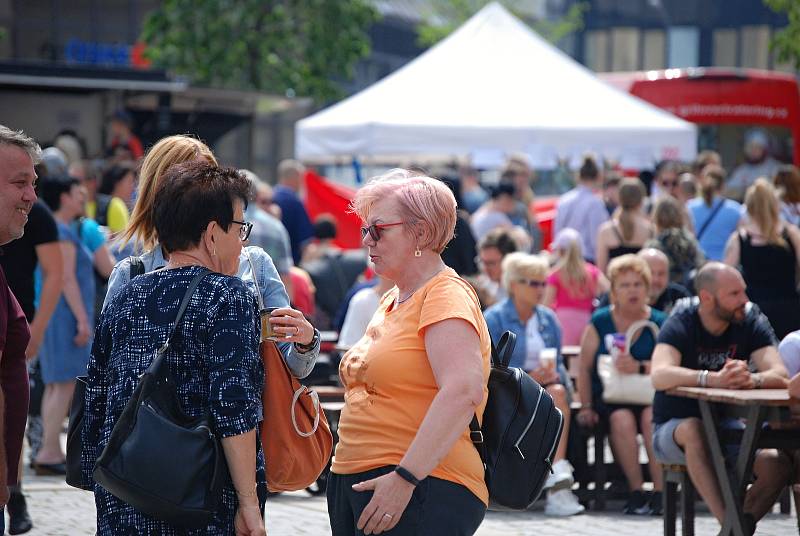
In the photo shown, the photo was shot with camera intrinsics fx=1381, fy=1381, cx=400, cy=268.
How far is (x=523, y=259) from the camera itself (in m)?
8.51

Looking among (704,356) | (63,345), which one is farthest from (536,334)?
(63,345)

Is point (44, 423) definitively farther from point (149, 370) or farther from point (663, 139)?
point (663, 139)

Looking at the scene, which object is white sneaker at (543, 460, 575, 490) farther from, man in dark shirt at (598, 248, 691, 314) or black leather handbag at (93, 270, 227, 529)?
black leather handbag at (93, 270, 227, 529)

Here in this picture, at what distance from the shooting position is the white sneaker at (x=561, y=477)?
320 inches

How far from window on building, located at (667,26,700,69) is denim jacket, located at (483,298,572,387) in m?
41.5

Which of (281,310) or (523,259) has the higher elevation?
A: (281,310)

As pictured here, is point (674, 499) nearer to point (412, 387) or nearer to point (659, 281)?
point (659, 281)

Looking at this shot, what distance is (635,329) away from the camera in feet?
27.7

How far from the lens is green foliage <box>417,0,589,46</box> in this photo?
39.9 m

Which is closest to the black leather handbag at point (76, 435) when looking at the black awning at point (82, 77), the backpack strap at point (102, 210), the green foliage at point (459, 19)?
the backpack strap at point (102, 210)

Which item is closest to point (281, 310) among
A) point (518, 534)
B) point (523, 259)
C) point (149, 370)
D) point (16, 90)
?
point (149, 370)

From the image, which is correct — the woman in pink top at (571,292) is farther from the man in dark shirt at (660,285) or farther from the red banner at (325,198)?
the red banner at (325,198)

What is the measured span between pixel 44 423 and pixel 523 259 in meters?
3.31

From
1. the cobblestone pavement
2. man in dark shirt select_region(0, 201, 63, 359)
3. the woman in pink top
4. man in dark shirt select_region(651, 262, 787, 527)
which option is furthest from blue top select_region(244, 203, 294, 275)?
man in dark shirt select_region(651, 262, 787, 527)
